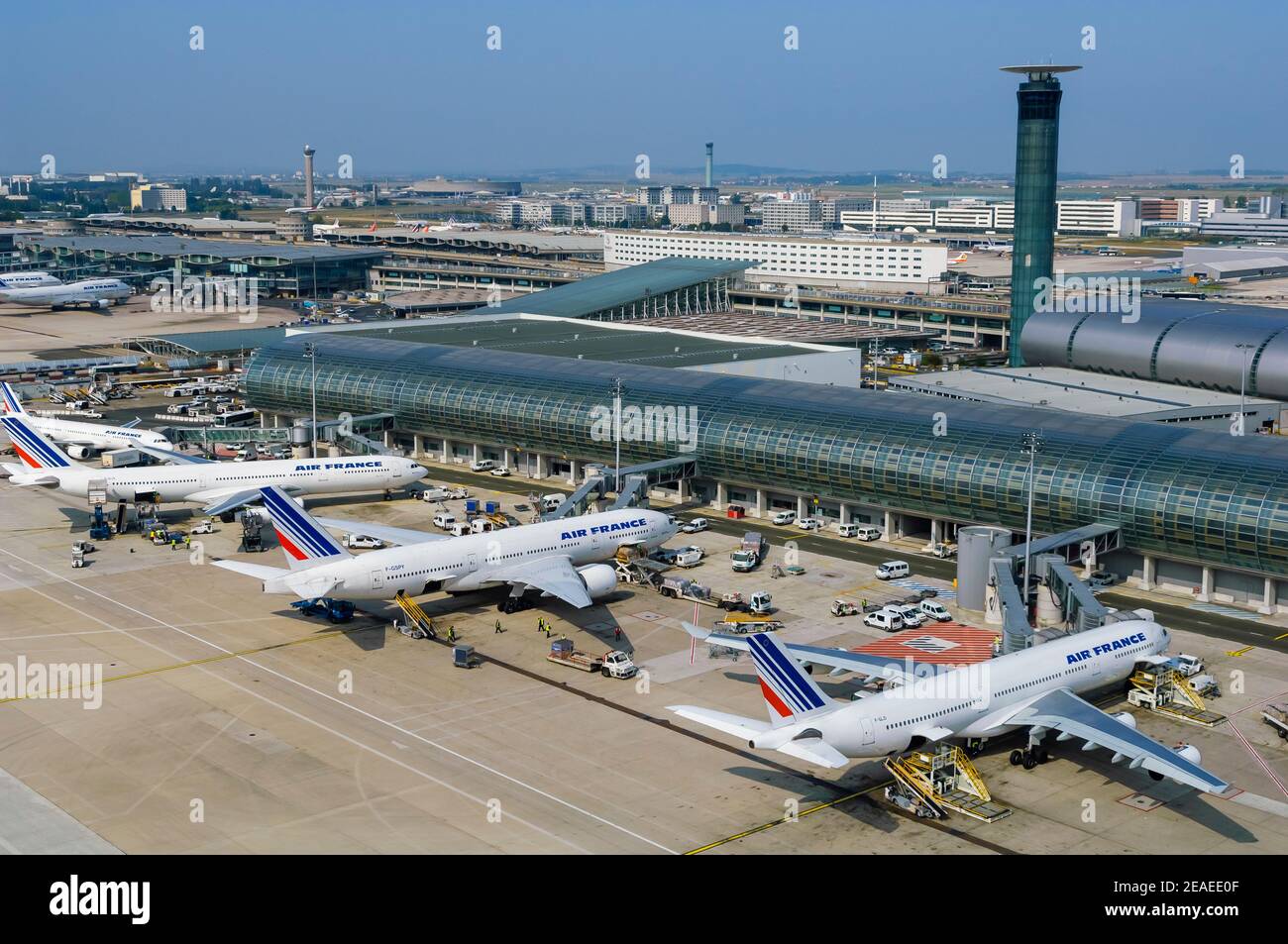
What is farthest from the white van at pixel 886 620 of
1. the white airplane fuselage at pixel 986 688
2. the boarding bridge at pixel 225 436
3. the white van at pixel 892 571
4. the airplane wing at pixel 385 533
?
the boarding bridge at pixel 225 436

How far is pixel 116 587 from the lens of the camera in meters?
90.2

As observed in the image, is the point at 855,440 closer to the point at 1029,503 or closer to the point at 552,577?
the point at 1029,503

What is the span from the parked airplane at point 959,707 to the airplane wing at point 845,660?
7 cm

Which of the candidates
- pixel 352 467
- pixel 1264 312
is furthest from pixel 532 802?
pixel 1264 312

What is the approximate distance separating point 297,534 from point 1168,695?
48159 mm

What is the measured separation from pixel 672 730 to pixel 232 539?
4990 centimetres

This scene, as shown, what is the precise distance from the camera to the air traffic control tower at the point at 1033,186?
174 m

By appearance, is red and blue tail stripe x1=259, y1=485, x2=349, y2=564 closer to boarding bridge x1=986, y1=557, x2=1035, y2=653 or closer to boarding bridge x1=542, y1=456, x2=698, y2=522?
boarding bridge x1=542, y1=456, x2=698, y2=522

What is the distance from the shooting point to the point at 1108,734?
58312 mm

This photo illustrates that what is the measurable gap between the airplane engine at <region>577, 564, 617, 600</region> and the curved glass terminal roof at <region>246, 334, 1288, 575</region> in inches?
949

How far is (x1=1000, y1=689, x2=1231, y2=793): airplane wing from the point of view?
53.9 m

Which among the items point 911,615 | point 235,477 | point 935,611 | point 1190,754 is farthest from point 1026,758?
point 235,477

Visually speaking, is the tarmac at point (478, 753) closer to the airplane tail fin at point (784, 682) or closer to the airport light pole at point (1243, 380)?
the airplane tail fin at point (784, 682)

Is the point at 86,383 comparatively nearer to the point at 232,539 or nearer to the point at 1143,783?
the point at 232,539
